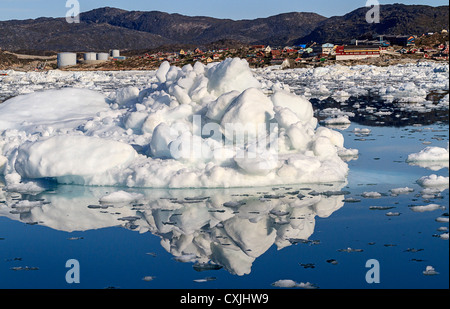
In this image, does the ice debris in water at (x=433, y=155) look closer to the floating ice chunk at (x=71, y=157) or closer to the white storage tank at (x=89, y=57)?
the floating ice chunk at (x=71, y=157)

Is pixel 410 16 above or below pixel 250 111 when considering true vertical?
above

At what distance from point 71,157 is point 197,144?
165 cm

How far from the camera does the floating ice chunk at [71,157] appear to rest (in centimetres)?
788

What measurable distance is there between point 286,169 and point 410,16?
134239 mm

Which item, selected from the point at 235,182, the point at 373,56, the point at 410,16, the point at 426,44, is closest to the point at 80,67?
the point at 373,56

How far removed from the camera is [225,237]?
19.1ft

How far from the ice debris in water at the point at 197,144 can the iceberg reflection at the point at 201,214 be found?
231mm

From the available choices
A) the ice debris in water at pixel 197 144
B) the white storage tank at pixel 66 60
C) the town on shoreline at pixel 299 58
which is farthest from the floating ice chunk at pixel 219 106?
the white storage tank at pixel 66 60

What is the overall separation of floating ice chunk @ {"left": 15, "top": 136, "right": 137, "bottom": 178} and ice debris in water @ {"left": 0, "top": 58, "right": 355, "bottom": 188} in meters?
0.01

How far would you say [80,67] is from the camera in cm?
6544

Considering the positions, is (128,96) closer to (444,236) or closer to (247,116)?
(247,116)

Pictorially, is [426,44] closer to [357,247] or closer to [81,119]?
[81,119]

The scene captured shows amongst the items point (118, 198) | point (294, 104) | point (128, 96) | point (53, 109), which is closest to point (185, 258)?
point (118, 198)

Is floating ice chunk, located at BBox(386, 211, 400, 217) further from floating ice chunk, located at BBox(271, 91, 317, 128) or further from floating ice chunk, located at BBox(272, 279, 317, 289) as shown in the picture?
floating ice chunk, located at BBox(271, 91, 317, 128)
